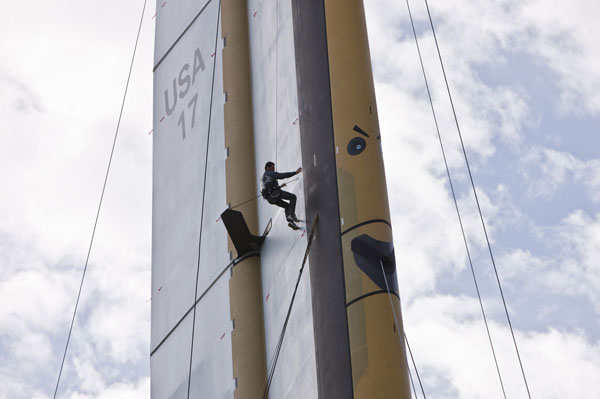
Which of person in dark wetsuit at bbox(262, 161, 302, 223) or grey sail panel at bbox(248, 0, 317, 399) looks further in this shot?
person in dark wetsuit at bbox(262, 161, 302, 223)

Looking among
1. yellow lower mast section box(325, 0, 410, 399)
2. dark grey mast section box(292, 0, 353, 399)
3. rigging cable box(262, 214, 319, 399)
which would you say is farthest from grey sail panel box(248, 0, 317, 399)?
yellow lower mast section box(325, 0, 410, 399)

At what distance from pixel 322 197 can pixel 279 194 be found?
0.65m

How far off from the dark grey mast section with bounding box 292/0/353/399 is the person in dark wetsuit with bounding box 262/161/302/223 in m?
0.37

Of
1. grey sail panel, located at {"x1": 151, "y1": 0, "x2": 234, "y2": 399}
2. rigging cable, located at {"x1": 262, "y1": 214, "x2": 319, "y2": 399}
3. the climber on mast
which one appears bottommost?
rigging cable, located at {"x1": 262, "y1": 214, "x2": 319, "y2": 399}

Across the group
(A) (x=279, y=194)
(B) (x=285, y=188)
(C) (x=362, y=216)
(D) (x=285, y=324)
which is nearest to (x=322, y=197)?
(C) (x=362, y=216)

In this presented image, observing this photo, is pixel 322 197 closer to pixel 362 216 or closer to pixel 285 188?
pixel 362 216

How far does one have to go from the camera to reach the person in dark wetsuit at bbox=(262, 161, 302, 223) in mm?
7926

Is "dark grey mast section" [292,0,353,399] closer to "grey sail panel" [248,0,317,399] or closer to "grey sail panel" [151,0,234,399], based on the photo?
"grey sail panel" [248,0,317,399]

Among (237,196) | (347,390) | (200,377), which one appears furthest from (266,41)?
(347,390)

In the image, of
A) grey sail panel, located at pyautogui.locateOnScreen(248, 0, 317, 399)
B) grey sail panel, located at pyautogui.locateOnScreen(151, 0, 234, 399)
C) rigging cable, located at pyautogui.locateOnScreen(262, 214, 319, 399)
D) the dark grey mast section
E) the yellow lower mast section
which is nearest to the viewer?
the yellow lower mast section

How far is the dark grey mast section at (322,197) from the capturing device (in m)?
6.73

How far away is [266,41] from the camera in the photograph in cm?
954

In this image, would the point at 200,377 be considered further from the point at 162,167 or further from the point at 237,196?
the point at 162,167

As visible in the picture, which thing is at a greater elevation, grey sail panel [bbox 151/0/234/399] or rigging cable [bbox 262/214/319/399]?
grey sail panel [bbox 151/0/234/399]
